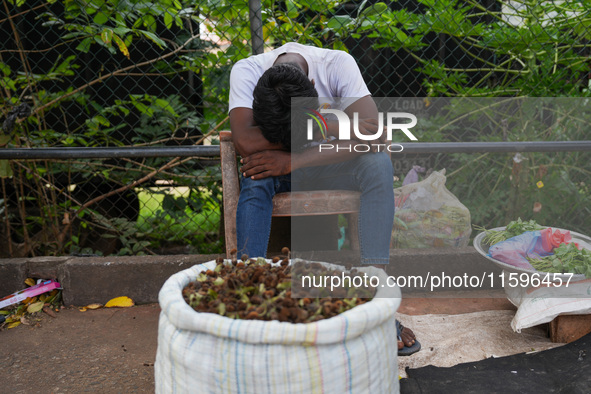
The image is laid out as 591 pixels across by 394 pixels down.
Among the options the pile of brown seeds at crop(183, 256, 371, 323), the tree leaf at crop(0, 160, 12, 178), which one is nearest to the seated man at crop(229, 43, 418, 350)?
the pile of brown seeds at crop(183, 256, 371, 323)

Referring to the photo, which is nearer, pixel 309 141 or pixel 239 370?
pixel 239 370

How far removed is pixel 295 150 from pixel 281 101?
24 centimetres

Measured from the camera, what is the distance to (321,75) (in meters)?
2.35

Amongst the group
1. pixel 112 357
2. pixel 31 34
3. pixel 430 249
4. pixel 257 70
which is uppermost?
pixel 31 34

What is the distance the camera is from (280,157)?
7.06 feet

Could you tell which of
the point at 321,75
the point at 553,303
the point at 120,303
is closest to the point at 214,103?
the point at 321,75

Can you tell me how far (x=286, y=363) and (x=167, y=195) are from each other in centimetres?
226

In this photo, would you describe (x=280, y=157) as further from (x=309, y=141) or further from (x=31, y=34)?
(x=31, y=34)

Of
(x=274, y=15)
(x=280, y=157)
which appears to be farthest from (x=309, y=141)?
(x=274, y=15)

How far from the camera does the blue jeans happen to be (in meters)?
2.00

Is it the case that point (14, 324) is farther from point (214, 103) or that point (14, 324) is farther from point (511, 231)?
point (511, 231)

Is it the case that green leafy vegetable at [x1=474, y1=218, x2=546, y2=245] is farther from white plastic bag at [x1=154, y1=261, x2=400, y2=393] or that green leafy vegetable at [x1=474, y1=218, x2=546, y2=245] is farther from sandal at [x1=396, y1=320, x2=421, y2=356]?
white plastic bag at [x1=154, y1=261, x2=400, y2=393]

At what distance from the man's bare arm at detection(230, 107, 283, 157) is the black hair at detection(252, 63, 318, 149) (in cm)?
2

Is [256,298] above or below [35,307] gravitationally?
→ above
